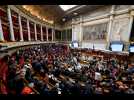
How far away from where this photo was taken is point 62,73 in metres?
2.23

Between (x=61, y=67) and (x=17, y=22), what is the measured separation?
1.17m

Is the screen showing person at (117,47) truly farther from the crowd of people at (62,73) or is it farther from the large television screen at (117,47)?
the crowd of people at (62,73)

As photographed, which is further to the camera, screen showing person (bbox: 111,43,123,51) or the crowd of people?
screen showing person (bbox: 111,43,123,51)

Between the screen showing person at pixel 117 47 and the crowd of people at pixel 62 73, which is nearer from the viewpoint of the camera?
the crowd of people at pixel 62 73

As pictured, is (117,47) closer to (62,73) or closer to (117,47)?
(117,47)

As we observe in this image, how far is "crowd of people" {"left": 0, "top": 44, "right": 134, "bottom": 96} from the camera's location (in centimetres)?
162

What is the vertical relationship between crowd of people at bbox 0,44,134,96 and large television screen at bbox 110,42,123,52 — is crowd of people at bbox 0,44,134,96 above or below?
below

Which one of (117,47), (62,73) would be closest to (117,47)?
(117,47)

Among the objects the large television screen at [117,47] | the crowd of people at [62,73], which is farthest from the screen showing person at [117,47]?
the crowd of people at [62,73]

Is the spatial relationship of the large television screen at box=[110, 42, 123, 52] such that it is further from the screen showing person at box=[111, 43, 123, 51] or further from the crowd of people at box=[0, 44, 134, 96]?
the crowd of people at box=[0, 44, 134, 96]

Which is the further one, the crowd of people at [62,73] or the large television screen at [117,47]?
the large television screen at [117,47]

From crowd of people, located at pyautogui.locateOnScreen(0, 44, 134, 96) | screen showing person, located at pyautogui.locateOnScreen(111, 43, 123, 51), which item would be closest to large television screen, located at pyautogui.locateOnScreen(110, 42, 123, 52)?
screen showing person, located at pyautogui.locateOnScreen(111, 43, 123, 51)

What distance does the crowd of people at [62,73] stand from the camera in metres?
1.62

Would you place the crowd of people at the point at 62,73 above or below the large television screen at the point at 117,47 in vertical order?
below
